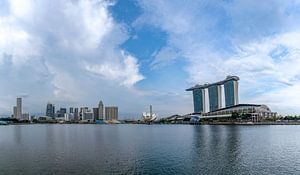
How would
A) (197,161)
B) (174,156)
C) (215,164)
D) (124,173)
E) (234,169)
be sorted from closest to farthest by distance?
1. (124,173)
2. (234,169)
3. (215,164)
4. (197,161)
5. (174,156)

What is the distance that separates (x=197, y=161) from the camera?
Answer: 3872 cm

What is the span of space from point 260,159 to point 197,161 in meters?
10.5

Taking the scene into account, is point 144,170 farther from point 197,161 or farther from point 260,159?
point 260,159

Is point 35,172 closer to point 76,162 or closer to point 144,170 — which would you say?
point 76,162

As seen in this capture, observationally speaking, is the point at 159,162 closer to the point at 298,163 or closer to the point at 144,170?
the point at 144,170

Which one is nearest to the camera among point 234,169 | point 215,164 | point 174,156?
point 234,169

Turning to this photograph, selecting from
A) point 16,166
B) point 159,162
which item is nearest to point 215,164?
point 159,162

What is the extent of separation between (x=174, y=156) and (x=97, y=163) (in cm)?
1345

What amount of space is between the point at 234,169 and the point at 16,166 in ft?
97.8

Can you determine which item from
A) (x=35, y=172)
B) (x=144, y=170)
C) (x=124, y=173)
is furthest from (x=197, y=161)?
(x=35, y=172)

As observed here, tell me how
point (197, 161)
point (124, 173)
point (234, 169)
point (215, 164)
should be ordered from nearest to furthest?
point (124, 173) < point (234, 169) < point (215, 164) < point (197, 161)

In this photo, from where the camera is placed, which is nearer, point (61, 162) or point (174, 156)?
point (61, 162)

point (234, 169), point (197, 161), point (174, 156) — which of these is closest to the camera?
point (234, 169)

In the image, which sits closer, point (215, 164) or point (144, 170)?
point (144, 170)
